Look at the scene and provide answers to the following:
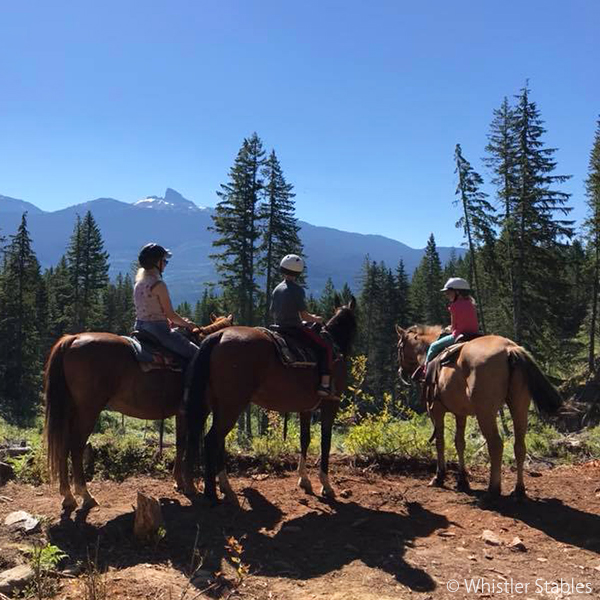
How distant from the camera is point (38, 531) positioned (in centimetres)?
525

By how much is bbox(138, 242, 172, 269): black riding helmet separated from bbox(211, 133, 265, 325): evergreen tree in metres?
22.2

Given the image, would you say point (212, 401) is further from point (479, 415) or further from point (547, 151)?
point (547, 151)

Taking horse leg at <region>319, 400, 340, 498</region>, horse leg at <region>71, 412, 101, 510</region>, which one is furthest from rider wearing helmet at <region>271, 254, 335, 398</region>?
horse leg at <region>71, 412, 101, 510</region>

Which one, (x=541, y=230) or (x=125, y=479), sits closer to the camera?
(x=125, y=479)

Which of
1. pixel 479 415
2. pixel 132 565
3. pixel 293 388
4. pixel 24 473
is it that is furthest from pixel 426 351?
pixel 24 473

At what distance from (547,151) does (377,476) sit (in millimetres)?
23794

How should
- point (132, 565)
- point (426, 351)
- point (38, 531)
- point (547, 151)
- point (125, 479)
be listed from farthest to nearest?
point (547, 151) < point (426, 351) < point (125, 479) < point (38, 531) < point (132, 565)

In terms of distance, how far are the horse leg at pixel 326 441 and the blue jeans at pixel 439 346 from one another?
1823 mm

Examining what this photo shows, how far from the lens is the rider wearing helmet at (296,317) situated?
7.38m

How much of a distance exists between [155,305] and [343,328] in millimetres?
3050

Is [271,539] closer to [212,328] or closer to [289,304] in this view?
[212,328]

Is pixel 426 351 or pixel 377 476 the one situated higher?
pixel 426 351

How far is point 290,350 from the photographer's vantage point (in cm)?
702

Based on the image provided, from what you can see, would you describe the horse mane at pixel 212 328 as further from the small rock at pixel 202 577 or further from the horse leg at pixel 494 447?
the horse leg at pixel 494 447
